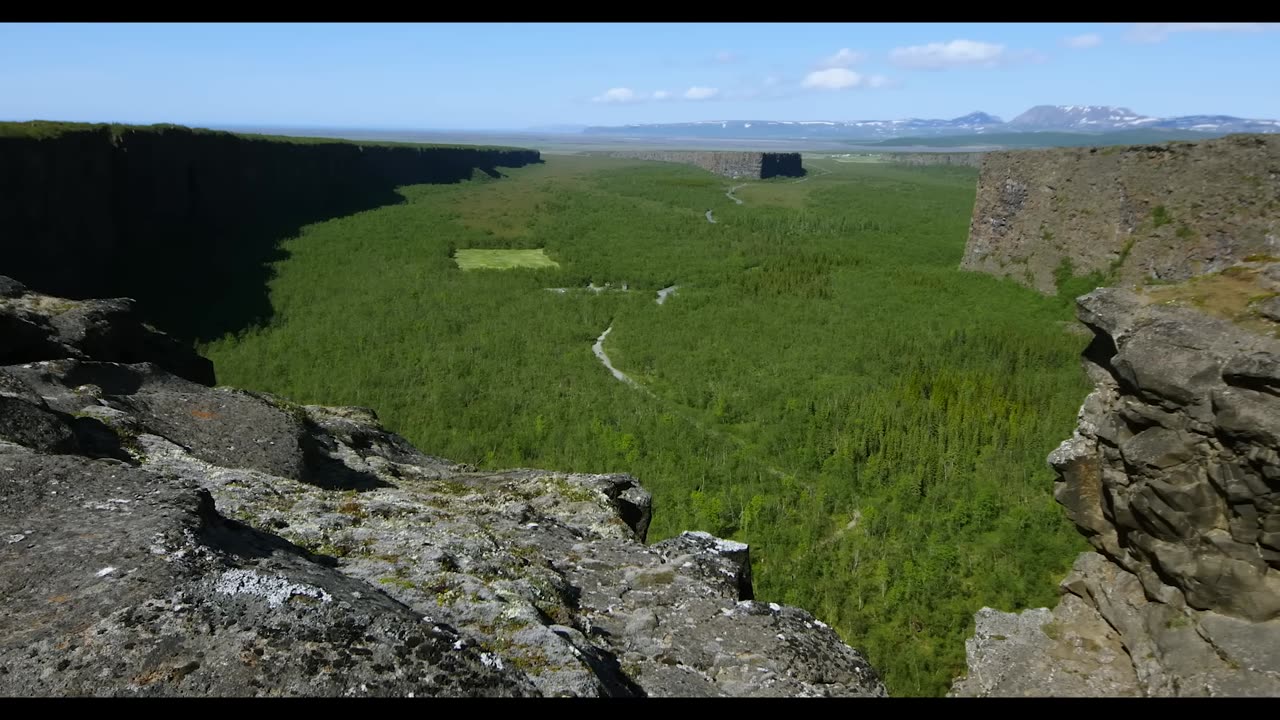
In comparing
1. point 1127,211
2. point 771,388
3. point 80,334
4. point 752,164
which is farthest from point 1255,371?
point 752,164

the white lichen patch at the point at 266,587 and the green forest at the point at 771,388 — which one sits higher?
the white lichen patch at the point at 266,587

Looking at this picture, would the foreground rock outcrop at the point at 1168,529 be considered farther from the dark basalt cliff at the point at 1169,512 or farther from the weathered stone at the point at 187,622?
the weathered stone at the point at 187,622

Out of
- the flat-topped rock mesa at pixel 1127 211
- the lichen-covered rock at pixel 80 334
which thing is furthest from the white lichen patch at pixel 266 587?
the flat-topped rock mesa at pixel 1127 211

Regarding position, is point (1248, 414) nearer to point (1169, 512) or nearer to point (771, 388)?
point (1169, 512)

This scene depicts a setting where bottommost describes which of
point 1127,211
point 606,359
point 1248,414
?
point 606,359

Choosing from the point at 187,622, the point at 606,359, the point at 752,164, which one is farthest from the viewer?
the point at 752,164

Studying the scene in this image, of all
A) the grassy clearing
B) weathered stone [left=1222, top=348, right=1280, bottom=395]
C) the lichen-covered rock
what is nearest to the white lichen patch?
the lichen-covered rock
